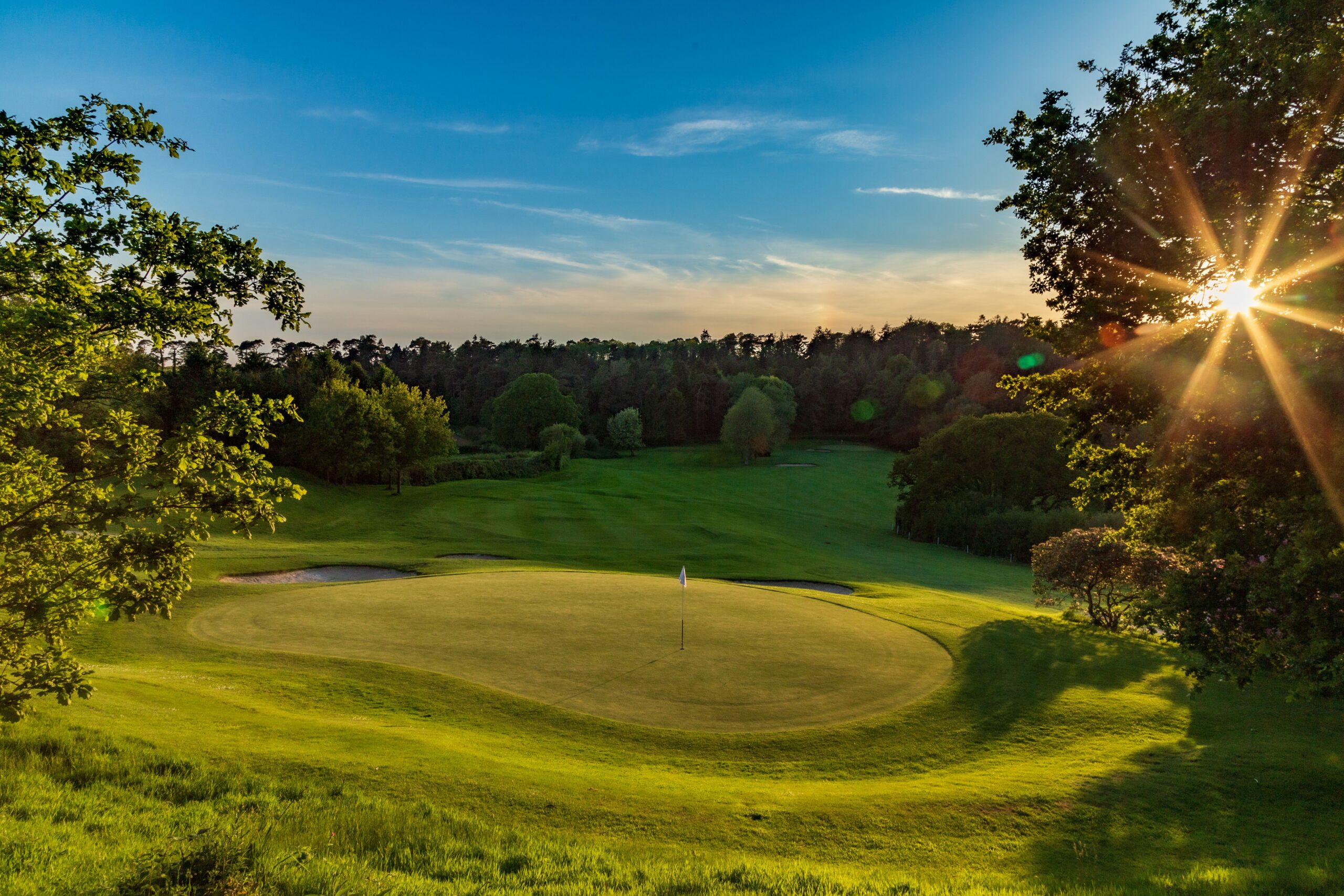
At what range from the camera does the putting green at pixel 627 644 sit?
42.5ft

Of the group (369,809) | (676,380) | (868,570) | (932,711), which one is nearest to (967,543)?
(868,570)

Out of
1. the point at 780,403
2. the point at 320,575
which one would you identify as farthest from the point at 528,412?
the point at 320,575

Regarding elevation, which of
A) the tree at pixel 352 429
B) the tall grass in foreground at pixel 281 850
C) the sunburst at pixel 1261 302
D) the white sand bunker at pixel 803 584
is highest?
the sunburst at pixel 1261 302

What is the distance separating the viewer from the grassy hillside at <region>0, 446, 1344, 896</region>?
275 inches

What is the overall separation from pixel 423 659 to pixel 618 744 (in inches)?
211

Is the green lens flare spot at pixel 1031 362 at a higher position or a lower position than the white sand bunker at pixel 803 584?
higher

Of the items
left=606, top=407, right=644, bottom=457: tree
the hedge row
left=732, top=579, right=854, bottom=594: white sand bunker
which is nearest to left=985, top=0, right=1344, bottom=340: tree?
left=732, top=579, right=854, bottom=594: white sand bunker

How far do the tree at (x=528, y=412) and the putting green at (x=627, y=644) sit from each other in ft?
220

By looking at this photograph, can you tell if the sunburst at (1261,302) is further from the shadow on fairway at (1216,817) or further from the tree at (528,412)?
the tree at (528,412)

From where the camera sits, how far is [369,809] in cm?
801

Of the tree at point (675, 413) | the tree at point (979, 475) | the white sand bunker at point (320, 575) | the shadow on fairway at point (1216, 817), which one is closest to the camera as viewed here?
the shadow on fairway at point (1216, 817)

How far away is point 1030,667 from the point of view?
16047 mm

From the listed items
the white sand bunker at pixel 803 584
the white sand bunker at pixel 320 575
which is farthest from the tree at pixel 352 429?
the white sand bunker at pixel 803 584

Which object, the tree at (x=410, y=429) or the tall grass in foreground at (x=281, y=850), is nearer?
the tall grass in foreground at (x=281, y=850)
